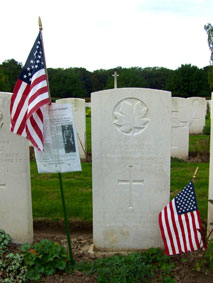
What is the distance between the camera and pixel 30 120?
3.05 metres

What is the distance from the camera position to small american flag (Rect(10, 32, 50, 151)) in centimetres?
296

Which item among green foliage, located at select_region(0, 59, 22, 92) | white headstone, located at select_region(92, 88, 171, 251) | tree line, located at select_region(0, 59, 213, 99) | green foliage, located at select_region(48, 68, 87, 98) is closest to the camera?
white headstone, located at select_region(92, 88, 171, 251)

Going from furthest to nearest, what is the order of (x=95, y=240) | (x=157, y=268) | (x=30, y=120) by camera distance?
(x=95, y=240), (x=157, y=268), (x=30, y=120)

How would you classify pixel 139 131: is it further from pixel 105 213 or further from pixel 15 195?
pixel 15 195

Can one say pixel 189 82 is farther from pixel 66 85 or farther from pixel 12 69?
pixel 12 69

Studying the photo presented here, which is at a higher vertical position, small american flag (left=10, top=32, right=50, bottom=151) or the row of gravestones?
small american flag (left=10, top=32, right=50, bottom=151)

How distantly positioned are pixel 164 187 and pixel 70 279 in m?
1.49

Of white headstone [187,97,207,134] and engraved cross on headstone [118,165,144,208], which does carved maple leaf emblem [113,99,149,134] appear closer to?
engraved cross on headstone [118,165,144,208]

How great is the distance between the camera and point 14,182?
378 cm

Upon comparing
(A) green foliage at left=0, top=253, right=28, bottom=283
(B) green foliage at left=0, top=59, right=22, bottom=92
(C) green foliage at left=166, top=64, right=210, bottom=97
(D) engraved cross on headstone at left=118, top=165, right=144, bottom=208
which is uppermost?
(B) green foliage at left=0, top=59, right=22, bottom=92

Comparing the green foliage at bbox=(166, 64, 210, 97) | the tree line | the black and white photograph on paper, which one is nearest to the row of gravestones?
the black and white photograph on paper

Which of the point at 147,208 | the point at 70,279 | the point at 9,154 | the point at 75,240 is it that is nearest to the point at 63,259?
the point at 70,279

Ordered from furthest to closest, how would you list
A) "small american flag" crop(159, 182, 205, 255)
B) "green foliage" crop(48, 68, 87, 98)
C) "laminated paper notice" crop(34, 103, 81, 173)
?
"green foliage" crop(48, 68, 87, 98)
"small american flag" crop(159, 182, 205, 255)
"laminated paper notice" crop(34, 103, 81, 173)

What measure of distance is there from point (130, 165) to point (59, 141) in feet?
3.14
